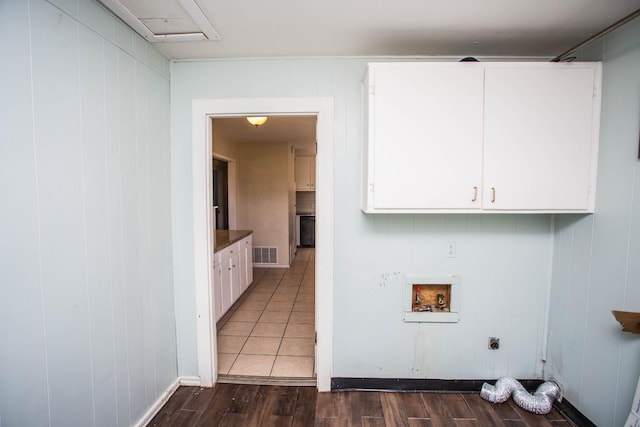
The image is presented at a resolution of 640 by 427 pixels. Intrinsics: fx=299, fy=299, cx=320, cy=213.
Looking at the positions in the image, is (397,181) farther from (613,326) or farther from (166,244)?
(166,244)

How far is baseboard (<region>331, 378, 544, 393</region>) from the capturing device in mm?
2090

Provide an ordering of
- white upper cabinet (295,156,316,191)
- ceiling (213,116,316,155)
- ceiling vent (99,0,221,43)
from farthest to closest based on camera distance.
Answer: white upper cabinet (295,156,316,191) → ceiling (213,116,316,155) → ceiling vent (99,0,221,43)

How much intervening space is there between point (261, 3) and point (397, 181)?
113 cm

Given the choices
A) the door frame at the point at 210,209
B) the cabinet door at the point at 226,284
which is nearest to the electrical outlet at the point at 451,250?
the door frame at the point at 210,209

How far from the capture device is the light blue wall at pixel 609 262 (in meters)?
1.51

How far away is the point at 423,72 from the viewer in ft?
5.51

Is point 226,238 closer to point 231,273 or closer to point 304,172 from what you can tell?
point 231,273

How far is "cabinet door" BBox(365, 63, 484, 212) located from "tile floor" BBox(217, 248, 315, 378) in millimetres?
1578

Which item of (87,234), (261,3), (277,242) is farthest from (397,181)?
(277,242)

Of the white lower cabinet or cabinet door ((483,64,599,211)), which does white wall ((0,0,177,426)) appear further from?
cabinet door ((483,64,599,211))

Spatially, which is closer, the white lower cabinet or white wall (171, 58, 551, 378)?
white wall (171, 58, 551, 378)

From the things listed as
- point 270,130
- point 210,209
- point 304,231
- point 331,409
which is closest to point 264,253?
point 304,231

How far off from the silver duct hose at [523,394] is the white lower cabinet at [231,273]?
2.20m

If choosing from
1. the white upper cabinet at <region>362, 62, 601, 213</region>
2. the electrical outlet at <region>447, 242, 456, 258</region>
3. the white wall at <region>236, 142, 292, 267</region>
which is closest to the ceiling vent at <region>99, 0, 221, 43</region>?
the white upper cabinet at <region>362, 62, 601, 213</region>
